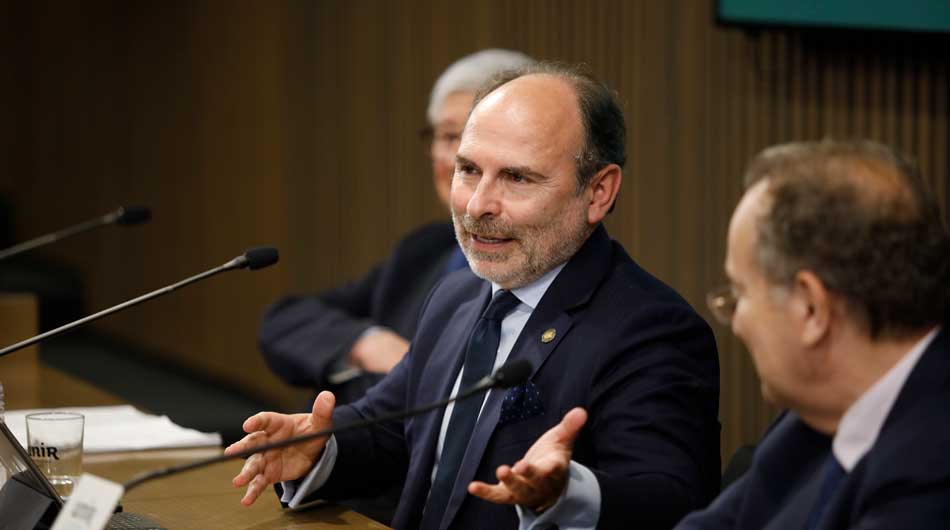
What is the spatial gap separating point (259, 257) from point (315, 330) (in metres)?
1.65

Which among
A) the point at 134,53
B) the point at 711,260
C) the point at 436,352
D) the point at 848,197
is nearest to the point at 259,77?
the point at 134,53

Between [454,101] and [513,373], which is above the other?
[454,101]

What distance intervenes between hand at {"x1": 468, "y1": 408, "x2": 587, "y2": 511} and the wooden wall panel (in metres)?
2.30

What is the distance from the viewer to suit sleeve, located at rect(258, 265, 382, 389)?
12.7 feet

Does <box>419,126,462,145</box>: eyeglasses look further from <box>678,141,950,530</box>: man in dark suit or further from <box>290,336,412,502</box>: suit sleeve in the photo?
<box>678,141,950,530</box>: man in dark suit

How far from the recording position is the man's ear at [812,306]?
1.48m

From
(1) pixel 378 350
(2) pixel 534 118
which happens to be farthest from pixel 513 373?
(1) pixel 378 350

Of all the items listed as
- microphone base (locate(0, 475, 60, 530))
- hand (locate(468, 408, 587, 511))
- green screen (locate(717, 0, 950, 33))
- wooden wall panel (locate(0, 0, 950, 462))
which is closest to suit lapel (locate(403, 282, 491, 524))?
hand (locate(468, 408, 587, 511))

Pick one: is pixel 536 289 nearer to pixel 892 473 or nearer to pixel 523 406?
pixel 523 406

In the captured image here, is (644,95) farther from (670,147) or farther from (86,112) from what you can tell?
(86,112)

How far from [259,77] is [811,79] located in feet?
13.0

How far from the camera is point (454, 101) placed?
392 centimetres

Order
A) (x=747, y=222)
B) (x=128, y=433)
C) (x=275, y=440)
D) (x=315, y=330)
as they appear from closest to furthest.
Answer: (x=747, y=222)
(x=275, y=440)
(x=128, y=433)
(x=315, y=330)

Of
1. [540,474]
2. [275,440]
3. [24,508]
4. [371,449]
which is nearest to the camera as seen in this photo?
[540,474]
